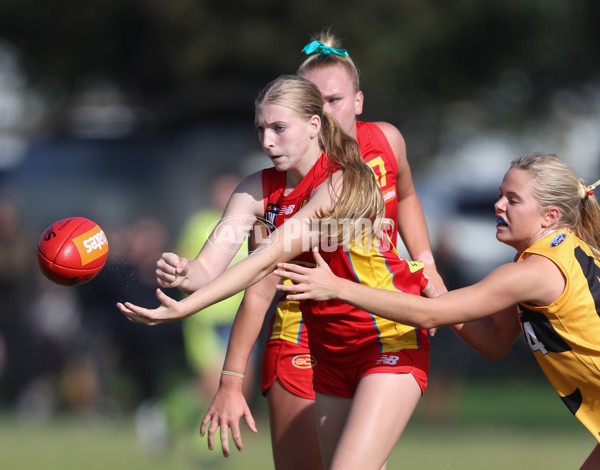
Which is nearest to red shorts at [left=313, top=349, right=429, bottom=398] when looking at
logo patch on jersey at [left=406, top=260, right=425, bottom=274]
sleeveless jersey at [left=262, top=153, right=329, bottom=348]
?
logo patch on jersey at [left=406, top=260, right=425, bottom=274]

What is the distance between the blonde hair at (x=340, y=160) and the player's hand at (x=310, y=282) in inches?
10.0

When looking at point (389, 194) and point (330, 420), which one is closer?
point (330, 420)

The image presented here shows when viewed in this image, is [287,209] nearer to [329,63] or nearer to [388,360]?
[388,360]

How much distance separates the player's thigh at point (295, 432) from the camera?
14.6 ft

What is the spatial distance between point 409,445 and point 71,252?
5930mm

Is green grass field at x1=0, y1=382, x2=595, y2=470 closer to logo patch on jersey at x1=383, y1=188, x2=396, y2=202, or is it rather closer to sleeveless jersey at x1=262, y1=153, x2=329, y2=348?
logo patch on jersey at x1=383, y1=188, x2=396, y2=202

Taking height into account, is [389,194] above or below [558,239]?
above

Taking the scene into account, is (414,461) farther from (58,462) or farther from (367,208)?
(367,208)

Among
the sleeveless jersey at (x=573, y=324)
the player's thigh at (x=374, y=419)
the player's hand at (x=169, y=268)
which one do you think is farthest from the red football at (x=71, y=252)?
the sleeveless jersey at (x=573, y=324)

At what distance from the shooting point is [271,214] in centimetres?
399

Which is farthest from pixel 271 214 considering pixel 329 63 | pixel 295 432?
pixel 295 432

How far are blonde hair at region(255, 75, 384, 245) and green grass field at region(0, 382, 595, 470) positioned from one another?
162 inches

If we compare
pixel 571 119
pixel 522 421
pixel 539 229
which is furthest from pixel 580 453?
pixel 571 119

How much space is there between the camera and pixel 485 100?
1553cm
